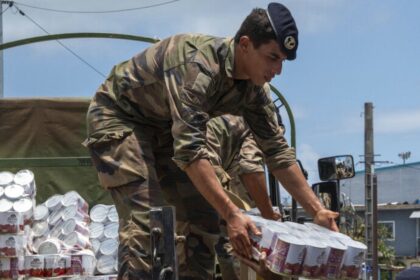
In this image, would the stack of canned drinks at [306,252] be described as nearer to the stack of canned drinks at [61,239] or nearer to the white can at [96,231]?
the stack of canned drinks at [61,239]

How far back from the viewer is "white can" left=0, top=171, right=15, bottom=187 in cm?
625

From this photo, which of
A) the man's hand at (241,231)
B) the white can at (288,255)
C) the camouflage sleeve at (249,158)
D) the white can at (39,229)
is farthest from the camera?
the white can at (39,229)

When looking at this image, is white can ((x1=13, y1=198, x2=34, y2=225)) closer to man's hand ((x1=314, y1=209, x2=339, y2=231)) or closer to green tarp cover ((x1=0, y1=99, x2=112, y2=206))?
green tarp cover ((x1=0, y1=99, x2=112, y2=206))

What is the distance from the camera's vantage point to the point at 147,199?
372 centimetres

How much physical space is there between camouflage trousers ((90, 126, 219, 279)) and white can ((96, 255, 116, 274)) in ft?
6.55

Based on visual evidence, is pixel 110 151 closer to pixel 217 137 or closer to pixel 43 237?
pixel 217 137

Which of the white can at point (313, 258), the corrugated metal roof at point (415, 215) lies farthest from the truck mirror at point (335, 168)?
the corrugated metal roof at point (415, 215)

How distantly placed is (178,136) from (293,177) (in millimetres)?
942

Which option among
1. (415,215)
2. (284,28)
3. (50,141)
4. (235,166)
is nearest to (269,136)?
(284,28)

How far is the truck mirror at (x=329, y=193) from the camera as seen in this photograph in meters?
4.72

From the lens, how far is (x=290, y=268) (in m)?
3.04

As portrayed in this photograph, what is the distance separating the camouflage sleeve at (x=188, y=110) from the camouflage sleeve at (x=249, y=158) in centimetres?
148

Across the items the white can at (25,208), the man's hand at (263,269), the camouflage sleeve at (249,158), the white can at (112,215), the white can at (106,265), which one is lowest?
the white can at (106,265)

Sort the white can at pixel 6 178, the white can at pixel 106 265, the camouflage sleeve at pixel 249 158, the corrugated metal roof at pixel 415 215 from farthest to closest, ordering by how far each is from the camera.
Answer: the corrugated metal roof at pixel 415 215 → the white can at pixel 6 178 → the white can at pixel 106 265 → the camouflage sleeve at pixel 249 158
